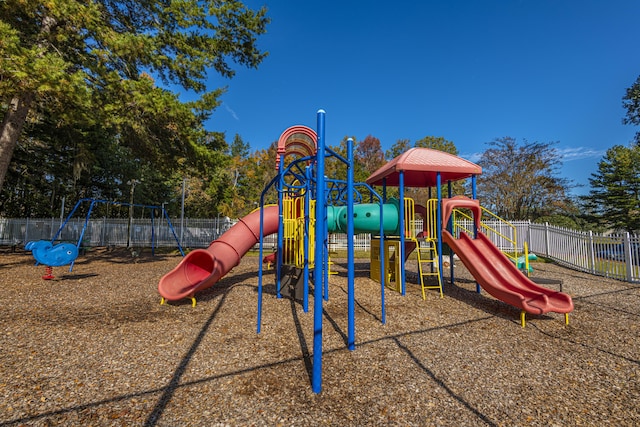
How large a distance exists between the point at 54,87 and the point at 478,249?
1004 cm

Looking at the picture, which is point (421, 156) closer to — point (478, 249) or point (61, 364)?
point (478, 249)

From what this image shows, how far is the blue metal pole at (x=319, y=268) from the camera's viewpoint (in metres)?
2.84

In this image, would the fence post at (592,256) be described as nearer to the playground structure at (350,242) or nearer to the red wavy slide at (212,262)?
the playground structure at (350,242)

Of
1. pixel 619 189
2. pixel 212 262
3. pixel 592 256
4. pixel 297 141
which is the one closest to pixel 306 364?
pixel 212 262

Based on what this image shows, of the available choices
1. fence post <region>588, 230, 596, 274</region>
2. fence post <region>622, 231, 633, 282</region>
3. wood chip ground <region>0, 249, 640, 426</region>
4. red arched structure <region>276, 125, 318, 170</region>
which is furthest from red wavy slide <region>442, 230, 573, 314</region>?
fence post <region>588, 230, 596, 274</region>

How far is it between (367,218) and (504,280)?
10.7ft

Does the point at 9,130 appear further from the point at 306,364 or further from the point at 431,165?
the point at 431,165

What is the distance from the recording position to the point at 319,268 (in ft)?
9.89

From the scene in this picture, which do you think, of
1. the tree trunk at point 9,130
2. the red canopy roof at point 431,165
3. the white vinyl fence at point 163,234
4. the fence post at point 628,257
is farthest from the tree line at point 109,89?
the fence post at point 628,257

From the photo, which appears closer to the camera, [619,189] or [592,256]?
[592,256]

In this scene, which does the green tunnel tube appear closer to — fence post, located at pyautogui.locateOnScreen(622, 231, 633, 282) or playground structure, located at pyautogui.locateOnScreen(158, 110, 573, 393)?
playground structure, located at pyautogui.locateOnScreen(158, 110, 573, 393)

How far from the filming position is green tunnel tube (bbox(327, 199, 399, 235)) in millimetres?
7594

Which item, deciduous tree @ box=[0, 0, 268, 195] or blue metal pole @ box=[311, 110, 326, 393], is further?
deciduous tree @ box=[0, 0, 268, 195]

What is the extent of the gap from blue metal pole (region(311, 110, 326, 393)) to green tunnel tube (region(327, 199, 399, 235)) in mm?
4587
